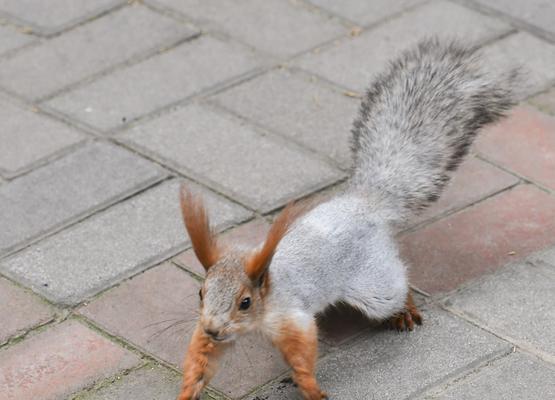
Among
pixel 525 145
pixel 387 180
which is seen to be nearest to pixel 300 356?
A: pixel 387 180

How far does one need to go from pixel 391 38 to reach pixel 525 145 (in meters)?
0.80

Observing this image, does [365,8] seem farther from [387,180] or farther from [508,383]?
[508,383]

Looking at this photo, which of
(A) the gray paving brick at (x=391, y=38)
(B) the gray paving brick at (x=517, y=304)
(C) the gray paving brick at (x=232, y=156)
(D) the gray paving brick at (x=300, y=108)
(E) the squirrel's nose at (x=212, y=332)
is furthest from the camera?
(A) the gray paving brick at (x=391, y=38)

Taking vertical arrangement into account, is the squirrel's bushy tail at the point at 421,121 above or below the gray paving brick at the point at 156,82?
above

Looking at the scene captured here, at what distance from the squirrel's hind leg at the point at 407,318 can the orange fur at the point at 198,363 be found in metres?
0.52

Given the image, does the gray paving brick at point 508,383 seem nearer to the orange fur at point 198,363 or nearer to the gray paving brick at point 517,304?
the gray paving brick at point 517,304

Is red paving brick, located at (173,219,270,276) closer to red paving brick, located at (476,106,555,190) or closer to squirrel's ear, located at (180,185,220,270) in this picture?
squirrel's ear, located at (180,185,220,270)

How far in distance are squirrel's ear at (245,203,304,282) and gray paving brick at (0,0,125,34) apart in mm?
2124

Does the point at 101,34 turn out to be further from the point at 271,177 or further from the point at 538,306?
the point at 538,306

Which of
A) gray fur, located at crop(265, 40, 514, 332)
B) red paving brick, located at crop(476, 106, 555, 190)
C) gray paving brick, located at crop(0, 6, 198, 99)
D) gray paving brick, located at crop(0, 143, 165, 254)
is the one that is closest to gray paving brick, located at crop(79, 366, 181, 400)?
gray fur, located at crop(265, 40, 514, 332)

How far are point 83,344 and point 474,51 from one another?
4.55ft

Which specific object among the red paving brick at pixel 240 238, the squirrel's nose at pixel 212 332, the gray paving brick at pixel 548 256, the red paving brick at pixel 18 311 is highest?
the squirrel's nose at pixel 212 332

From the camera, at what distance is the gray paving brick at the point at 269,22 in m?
4.67

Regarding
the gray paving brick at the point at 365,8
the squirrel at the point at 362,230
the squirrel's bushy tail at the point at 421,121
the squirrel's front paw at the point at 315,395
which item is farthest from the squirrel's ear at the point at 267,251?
the gray paving brick at the point at 365,8
